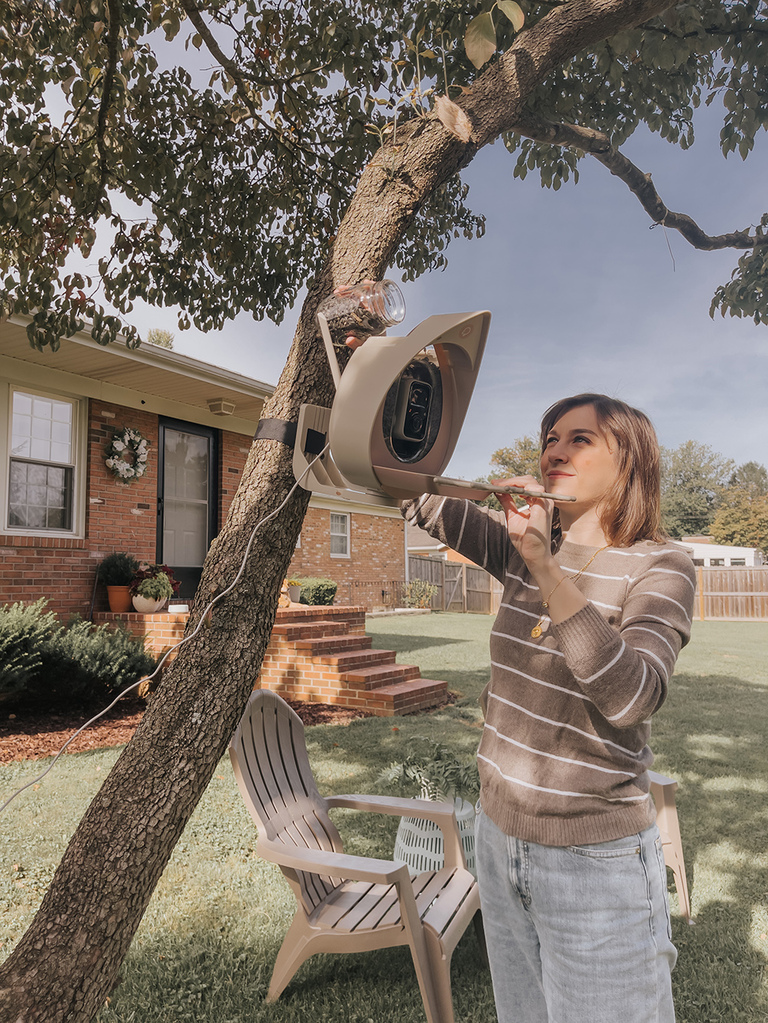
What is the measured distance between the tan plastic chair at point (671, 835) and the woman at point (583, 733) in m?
1.90

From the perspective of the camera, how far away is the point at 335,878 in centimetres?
237

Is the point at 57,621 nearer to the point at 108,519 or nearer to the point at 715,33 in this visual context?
the point at 108,519

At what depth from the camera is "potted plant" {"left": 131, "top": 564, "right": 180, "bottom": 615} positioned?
7.65 meters

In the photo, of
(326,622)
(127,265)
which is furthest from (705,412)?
(127,265)

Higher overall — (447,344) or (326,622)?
(447,344)

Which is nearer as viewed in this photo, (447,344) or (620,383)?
(447,344)

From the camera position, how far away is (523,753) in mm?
1338

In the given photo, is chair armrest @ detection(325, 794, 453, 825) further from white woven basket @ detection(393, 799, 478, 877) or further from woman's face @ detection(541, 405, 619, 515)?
woman's face @ detection(541, 405, 619, 515)

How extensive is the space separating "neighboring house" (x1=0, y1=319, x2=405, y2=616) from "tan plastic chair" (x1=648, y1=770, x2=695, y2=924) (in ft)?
14.7

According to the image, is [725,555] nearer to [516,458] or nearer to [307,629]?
[516,458]

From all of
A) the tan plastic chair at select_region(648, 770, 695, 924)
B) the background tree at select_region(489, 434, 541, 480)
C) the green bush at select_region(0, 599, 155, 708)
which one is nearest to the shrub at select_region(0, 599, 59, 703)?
the green bush at select_region(0, 599, 155, 708)

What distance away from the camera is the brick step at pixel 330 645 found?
7.29 meters

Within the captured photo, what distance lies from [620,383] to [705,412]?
60607 mm

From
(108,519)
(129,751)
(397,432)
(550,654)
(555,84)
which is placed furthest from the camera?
(108,519)
